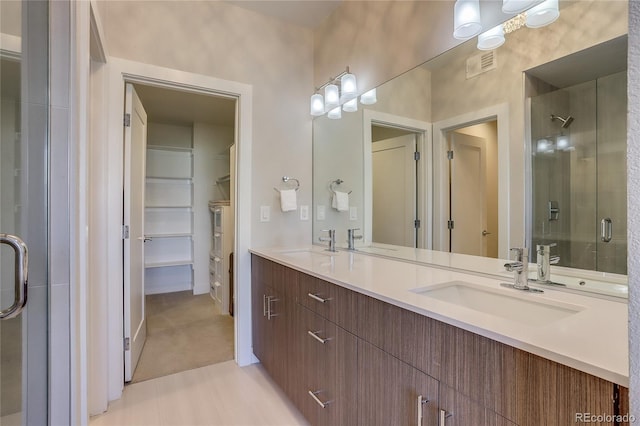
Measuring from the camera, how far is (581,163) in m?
1.13

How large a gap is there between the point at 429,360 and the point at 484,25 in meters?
1.41

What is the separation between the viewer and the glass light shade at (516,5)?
124 centimetres

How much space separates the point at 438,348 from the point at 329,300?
0.58 metres

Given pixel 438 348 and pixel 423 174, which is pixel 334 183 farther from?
pixel 438 348

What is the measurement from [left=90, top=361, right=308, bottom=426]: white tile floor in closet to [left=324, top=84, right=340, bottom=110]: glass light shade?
2.04 m

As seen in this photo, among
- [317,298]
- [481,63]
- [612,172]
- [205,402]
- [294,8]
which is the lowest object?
[205,402]

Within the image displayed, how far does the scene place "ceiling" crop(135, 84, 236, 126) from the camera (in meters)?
3.26

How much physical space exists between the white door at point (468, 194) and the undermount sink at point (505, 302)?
0.29 metres

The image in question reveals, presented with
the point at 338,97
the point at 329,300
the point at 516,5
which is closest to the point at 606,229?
the point at 516,5

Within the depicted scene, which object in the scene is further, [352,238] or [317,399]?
[352,238]

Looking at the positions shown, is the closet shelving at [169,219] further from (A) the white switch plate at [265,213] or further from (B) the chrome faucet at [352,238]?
(B) the chrome faucet at [352,238]

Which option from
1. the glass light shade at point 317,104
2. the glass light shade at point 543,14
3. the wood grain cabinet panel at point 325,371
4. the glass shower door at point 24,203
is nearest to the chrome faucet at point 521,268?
the wood grain cabinet panel at point 325,371

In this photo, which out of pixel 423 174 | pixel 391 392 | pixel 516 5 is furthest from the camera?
pixel 423 174

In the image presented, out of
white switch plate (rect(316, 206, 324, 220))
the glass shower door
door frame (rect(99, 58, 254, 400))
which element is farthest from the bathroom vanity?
the glass shower door
